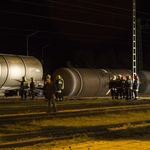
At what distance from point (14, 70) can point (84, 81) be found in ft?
20.2

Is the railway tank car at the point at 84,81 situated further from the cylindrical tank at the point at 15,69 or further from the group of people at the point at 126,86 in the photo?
the group of people at the point at 126,86

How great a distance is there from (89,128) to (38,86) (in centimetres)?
1524

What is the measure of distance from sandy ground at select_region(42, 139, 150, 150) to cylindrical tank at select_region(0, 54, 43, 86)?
1543 centimetres

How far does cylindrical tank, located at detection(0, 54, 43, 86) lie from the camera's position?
22344mm

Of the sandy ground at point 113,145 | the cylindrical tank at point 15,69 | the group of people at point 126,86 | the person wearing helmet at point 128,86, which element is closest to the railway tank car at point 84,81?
the cylindrical tank at point 15,69

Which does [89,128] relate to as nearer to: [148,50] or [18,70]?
[18,70]

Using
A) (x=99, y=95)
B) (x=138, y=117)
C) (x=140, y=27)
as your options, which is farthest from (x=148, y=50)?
(x=138, y=117)

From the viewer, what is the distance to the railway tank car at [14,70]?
22312 mm

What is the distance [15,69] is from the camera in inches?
899

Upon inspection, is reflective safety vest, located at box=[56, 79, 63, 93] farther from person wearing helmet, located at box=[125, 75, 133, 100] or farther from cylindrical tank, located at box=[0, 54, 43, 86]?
person wearing helmet, located at box=[125, 75, 133, 100]

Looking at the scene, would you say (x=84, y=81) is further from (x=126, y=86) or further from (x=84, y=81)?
(x=126, y=86)

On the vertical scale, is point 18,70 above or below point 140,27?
below

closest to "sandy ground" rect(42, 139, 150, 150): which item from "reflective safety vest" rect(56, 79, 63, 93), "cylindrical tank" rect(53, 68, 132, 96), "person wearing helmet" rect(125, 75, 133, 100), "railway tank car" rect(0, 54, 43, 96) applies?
"reflective safety vest" rect(56, 79, 63, 93)

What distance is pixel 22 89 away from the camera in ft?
A: 70.1
